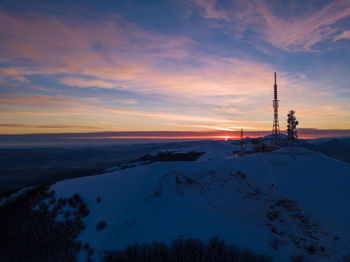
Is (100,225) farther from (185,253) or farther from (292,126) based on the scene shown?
(292,126)

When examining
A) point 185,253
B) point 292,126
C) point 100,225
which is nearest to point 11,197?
point 100,225

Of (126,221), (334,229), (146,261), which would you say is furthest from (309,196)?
(126,221)

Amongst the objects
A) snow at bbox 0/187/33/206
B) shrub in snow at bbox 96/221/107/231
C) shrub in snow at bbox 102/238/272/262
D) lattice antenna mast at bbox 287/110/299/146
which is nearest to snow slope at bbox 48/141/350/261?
shrub in snow at bbox 96/221/107/231

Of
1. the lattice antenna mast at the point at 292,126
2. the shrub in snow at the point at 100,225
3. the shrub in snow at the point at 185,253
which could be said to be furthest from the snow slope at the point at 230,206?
the lattice antenna mast at the point at 292,126

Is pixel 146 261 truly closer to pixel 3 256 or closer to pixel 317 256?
pixel 317 256

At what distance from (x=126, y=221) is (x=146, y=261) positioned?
9.31 feet

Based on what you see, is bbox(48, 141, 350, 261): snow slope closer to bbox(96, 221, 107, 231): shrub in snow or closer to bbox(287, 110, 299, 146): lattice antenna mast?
bbox(96, 221, 107, 231): shrub in snow

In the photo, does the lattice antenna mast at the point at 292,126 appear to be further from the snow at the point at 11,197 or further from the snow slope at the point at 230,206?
the snow at the point at 11,197

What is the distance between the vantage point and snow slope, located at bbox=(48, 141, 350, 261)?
36.0 ft

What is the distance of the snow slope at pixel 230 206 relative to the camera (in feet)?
36.0

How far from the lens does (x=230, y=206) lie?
558 inches

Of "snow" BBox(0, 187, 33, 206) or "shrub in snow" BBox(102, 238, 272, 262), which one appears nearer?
"shrub in snow" BBox(102, 238, 272, 262)

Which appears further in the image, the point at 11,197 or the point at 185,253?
the point at 11,197

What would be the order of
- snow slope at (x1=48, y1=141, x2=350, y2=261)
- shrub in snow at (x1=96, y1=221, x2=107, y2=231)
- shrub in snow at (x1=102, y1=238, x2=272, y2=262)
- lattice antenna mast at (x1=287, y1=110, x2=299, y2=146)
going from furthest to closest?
lattice antenna mast at (x1=287, y1=110, x2=299, y2=146) < shrub in snow at (x1=96, y1=221, x2=107, y2=231) < snow slope at (x1=48, y1=141, x2=350, y2=261) < shrub in snow at (x1=102, y1=238, x2=272, y2=262)
